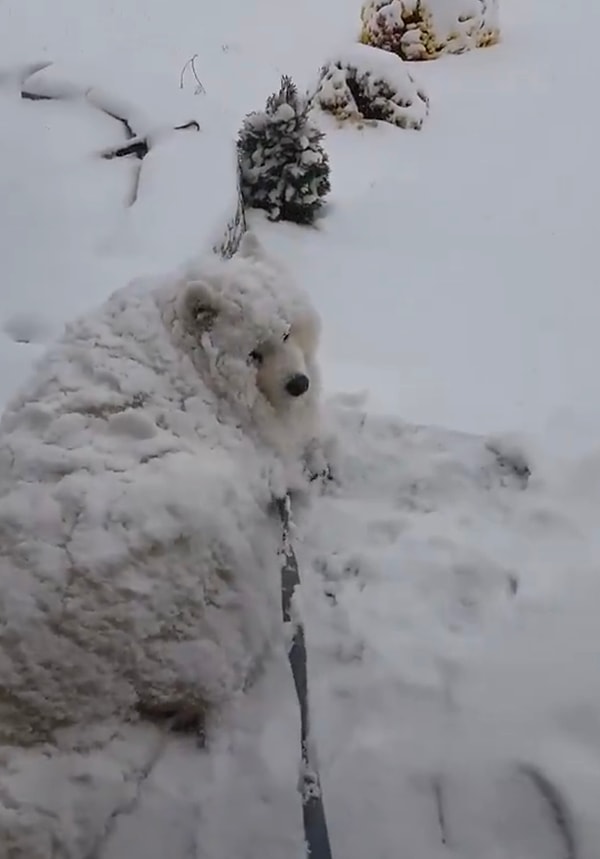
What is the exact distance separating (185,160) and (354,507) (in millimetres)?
3217

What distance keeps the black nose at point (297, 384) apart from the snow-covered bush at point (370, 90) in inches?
246

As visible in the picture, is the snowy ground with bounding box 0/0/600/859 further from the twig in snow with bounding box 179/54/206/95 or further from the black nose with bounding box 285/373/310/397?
the black nose with bounding box 285/373/310/397

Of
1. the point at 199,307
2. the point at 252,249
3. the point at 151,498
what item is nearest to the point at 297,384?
the point at 199,307

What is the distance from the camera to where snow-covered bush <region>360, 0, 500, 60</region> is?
9.71m

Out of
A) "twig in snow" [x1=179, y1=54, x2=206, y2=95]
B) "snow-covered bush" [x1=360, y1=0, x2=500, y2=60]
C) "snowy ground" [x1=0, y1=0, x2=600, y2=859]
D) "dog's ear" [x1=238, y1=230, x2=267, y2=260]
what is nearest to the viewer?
"snowy ground" [x1=0, y1=0, x2=600, y2=859]

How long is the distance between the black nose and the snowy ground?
505 millimetres

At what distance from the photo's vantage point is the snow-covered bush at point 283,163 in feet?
21.1

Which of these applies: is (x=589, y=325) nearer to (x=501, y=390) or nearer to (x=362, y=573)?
(x=501, y=390)

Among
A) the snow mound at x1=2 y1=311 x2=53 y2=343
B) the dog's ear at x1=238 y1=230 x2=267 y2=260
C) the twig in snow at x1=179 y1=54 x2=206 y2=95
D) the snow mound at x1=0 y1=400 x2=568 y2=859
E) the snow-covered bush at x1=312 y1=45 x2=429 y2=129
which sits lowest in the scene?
the twig in snow at x1=179 y1=54 x2=206 y2=95

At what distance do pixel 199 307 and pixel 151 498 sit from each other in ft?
2.26

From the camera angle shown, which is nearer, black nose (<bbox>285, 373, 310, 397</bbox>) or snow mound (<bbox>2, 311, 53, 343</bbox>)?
black nose (<bbox>285, 373, 310, 397</bbox>)

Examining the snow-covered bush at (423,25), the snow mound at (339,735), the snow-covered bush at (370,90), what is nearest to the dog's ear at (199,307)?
the snow mound at (339,735)

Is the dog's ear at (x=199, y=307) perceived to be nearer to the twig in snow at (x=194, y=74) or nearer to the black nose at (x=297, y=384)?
the black nose at (x=297, y=384)

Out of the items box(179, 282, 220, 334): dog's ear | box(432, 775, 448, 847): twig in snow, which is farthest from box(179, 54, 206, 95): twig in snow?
box(432, 775, 448, 847): twig in snow
